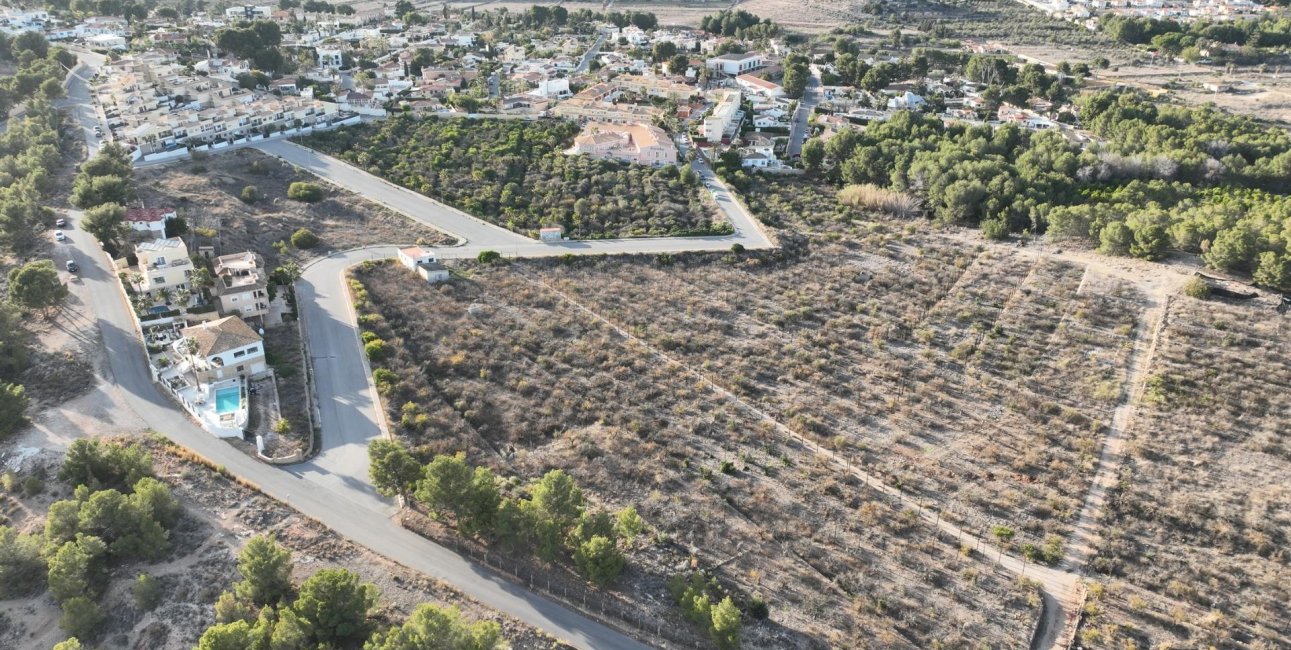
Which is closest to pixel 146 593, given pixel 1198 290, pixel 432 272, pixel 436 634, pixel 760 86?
pixel 436 634

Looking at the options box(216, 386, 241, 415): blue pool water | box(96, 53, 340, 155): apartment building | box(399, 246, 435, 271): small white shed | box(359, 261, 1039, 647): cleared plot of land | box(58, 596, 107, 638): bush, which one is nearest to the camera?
box(58, 596, 107, 638): bush

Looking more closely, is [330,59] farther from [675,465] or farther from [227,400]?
[675,465]

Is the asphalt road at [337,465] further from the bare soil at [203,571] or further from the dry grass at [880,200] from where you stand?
the dry grass at [880,200]

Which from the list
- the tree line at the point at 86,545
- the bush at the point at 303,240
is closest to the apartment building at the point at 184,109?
the bush at the point at 303,240

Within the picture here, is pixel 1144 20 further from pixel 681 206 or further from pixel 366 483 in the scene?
pixel 366 483

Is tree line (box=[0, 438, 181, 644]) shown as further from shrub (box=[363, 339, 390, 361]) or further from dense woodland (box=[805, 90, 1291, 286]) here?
dense woodland (box=[805, 90, 1291, 286])

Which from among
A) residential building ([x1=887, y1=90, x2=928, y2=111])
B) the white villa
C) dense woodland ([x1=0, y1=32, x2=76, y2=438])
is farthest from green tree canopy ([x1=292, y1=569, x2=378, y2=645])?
residential building ([x1=887, y1=90, x2=928, y2=111])
